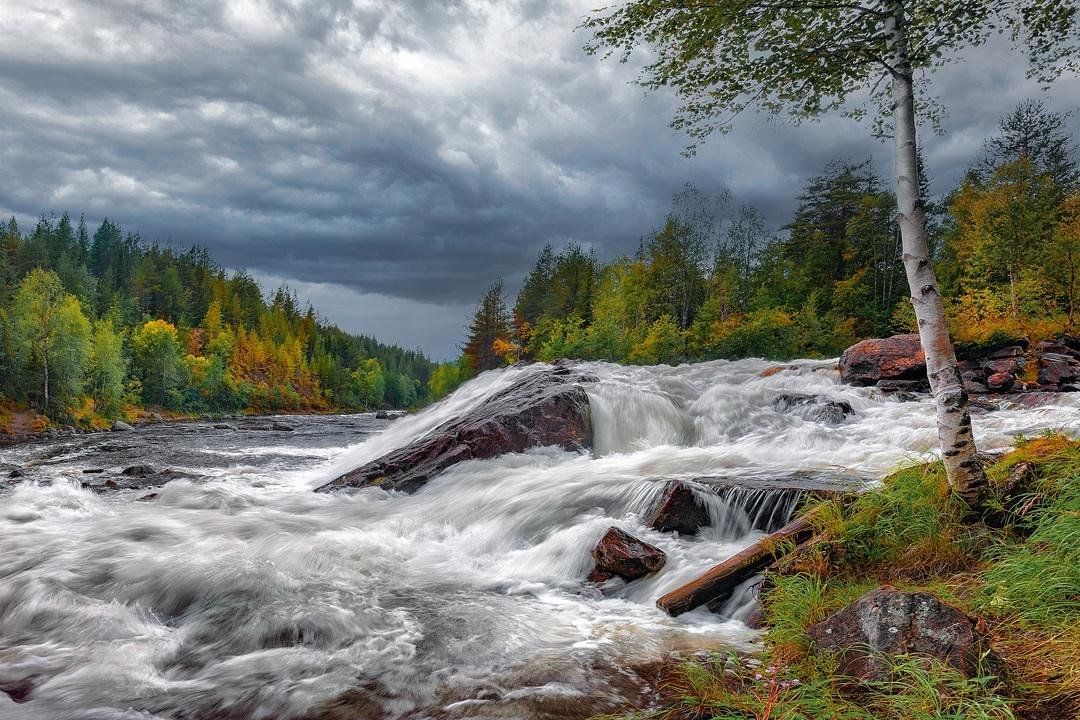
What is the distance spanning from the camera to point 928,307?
5863 mm

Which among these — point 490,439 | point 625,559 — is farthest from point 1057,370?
point 625,559

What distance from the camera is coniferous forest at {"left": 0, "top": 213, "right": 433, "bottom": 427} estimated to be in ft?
162

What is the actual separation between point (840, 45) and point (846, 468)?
649 centimetres

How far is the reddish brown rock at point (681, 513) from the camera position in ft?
26.4

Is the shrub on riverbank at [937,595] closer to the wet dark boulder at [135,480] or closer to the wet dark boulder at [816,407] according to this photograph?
the wet dark boulder at [816,407]

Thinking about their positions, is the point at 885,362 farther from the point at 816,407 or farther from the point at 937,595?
the point at 937,595

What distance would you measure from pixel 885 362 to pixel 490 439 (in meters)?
14.4

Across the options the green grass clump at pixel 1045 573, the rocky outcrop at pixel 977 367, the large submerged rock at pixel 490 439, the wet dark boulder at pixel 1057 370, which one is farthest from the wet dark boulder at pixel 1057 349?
the green grass clump at pixel 1045 573

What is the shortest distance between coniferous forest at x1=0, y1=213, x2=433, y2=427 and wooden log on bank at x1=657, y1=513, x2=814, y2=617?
54.6 metres

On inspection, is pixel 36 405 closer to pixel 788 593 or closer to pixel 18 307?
pixel 18 307

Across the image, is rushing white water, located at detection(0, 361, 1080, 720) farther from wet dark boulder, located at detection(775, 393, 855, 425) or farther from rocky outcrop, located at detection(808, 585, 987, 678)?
rocky outcrop, located at detection(808, 585, 987, 678)

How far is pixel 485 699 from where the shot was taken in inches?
174

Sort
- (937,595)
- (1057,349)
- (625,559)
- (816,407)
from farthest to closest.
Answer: (1057,349) → (816,407) → (625,559) → (937,595)

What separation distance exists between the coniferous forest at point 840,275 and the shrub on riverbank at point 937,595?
2899 centimetres
